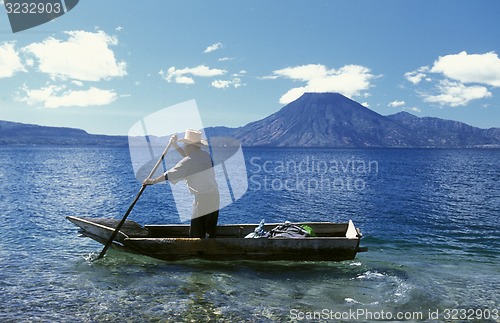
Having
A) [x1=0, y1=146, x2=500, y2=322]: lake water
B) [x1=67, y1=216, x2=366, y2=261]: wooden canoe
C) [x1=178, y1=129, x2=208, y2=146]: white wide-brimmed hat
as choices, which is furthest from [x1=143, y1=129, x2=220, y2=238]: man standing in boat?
[x1=0, y1=146, x2=500, y2=322]: lake water

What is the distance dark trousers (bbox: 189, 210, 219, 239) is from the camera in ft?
49.0

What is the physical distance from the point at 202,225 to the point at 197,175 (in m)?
2.02

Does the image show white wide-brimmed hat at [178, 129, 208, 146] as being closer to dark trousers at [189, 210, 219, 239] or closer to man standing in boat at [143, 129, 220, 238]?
man standing in boat at [143, 129, 220, 238]

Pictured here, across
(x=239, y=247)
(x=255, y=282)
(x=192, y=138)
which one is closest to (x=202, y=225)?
(x=239, y=247)

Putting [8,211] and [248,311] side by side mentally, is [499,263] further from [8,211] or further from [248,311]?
[8,211]

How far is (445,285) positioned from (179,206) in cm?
2654

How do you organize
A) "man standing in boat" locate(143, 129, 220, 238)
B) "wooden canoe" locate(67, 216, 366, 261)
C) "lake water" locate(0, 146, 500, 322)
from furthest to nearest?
1. "wooden canoe" locate(67, 216, 366, 261)
2. "man standing in boat" locate(143, 129, 220, 238)
3. "lake water" locate(0, 146, 500, 322)

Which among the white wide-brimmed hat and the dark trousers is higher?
the white wide-brimmed hat

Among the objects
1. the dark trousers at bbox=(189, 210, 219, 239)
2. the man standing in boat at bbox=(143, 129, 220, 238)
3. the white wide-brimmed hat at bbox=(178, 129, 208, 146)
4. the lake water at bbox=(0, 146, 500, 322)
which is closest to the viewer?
the lake water at bbox=(0, 146, 500, 322)

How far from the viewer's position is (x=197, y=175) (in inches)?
553

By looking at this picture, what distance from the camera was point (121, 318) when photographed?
10.5 meters

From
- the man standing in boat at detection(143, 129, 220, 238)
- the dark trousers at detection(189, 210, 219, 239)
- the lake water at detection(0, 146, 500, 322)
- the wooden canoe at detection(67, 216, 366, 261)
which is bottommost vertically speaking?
the lake water at detection(0, 146, 500, 322)

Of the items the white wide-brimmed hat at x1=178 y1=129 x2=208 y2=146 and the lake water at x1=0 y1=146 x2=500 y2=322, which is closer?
the lake water at x1=0 y1=146 x2=500 y2=322

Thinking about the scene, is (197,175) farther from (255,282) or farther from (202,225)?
(255,282)
